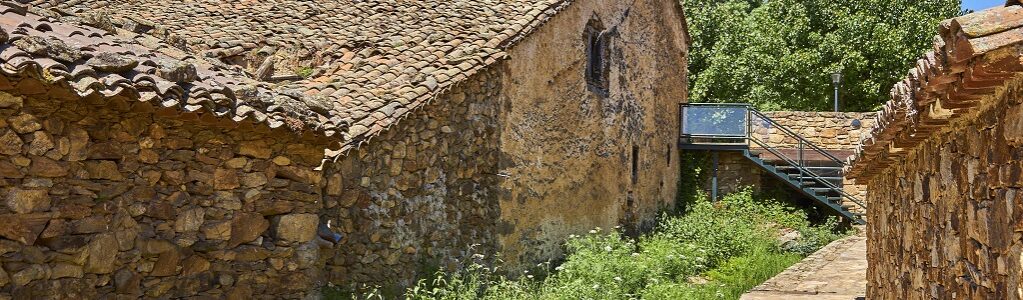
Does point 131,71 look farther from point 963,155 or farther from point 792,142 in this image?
point 792,142

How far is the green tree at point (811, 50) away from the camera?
2355 centimetres

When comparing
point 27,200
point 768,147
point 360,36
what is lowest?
point 768,147

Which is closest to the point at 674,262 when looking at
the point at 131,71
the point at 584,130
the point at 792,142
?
the point at 584,130

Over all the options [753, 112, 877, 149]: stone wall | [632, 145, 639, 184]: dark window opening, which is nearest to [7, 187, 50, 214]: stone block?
[632, 145, 639, 184]: dark window opening

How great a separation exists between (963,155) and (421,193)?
6.66 m

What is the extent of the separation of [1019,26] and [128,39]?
5.59m

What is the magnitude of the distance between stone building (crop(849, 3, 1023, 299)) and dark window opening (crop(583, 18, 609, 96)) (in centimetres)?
865

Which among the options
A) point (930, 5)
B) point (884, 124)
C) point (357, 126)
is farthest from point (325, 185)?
point (930, 5)

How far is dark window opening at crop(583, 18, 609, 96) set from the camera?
13852 millimetres

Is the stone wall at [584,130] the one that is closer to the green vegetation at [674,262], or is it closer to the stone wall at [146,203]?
the green vegetation at [674,262]

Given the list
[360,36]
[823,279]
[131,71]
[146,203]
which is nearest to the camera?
[131,71]

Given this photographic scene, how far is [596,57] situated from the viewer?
14367 mm

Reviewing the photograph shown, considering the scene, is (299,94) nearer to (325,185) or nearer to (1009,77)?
(325,185)

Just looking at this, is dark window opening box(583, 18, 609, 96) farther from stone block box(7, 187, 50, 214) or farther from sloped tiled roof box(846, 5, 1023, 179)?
sloped tiled roof box(846, 5, 1023, 179)
